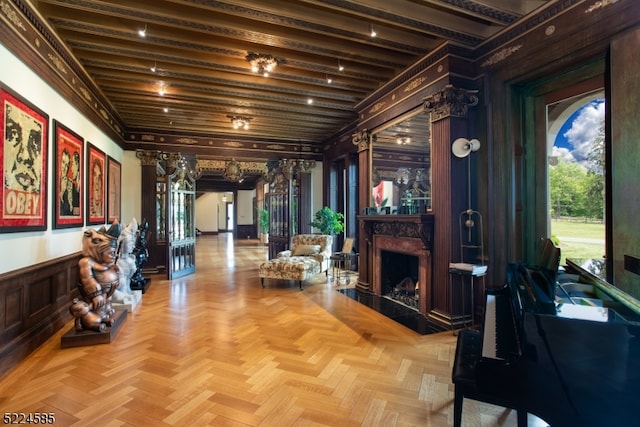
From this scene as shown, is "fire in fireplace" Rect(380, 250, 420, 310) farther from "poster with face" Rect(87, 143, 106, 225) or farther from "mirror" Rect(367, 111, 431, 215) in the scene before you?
"poster with face" Rect(87, 143, 106, 225)

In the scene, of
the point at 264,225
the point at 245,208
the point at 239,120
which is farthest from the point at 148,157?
the point at 245,208

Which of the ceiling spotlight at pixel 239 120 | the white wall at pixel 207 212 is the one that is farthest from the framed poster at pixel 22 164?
the white wall at pixel 207 212

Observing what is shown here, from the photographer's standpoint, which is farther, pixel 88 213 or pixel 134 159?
pixel 134 159

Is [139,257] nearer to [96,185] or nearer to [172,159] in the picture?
[96,185]

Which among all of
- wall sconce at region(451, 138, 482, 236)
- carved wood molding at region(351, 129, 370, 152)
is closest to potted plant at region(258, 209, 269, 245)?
carved wood molding at region(351, 129, 370, 152)

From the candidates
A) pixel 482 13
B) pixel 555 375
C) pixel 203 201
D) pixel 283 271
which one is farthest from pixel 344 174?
pixel 203 201

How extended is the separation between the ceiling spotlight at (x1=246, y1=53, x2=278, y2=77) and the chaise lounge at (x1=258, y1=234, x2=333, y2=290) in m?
3.06

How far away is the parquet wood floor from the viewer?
191cm

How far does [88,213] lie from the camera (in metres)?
4.43

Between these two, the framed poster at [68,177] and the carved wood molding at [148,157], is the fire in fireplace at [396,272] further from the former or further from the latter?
the carved wood molding at [148,157]

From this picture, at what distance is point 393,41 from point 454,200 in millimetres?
1893

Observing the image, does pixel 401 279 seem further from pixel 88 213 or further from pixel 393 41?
pixel 88 213

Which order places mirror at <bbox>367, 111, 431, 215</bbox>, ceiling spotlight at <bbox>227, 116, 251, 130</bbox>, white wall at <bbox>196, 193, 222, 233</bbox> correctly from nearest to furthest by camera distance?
mirror at <bbox>367, 111, 431, 215</bbox>
ceiling spotlight at <bbox>227, 116, 251, 130</bbox>
white wall at <bbox>196, 193, 222, 233</bbox>

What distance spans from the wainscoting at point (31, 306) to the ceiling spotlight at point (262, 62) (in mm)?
3147
